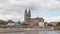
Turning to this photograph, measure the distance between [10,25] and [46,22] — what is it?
70.3 feet

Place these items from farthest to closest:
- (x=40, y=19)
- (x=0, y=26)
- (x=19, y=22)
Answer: (x=40, y=19)
(x=19, y=22)
(x=0, y=26)

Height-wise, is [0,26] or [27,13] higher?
[27,13]

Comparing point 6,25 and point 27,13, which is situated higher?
point 27,13

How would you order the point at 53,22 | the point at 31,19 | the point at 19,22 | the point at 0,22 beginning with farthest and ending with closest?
the point at 31,19, the point at 53,22, the point at 19,22, the point at 0,22

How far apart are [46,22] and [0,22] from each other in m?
24.7

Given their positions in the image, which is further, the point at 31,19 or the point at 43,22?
the point at 31,19

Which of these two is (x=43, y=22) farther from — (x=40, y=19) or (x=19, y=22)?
(x=19, y=22)

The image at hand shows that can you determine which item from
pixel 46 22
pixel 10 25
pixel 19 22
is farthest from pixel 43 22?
pixel 10 25

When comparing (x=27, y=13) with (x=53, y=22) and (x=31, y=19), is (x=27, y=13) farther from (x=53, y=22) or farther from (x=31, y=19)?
(x=53, y=22)

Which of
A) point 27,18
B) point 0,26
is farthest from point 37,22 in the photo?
point 0,26

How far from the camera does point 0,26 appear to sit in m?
63.8

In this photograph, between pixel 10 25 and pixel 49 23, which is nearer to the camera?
pixel 10 25

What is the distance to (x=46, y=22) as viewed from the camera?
271ft

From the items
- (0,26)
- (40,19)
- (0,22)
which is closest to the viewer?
(0,26)
